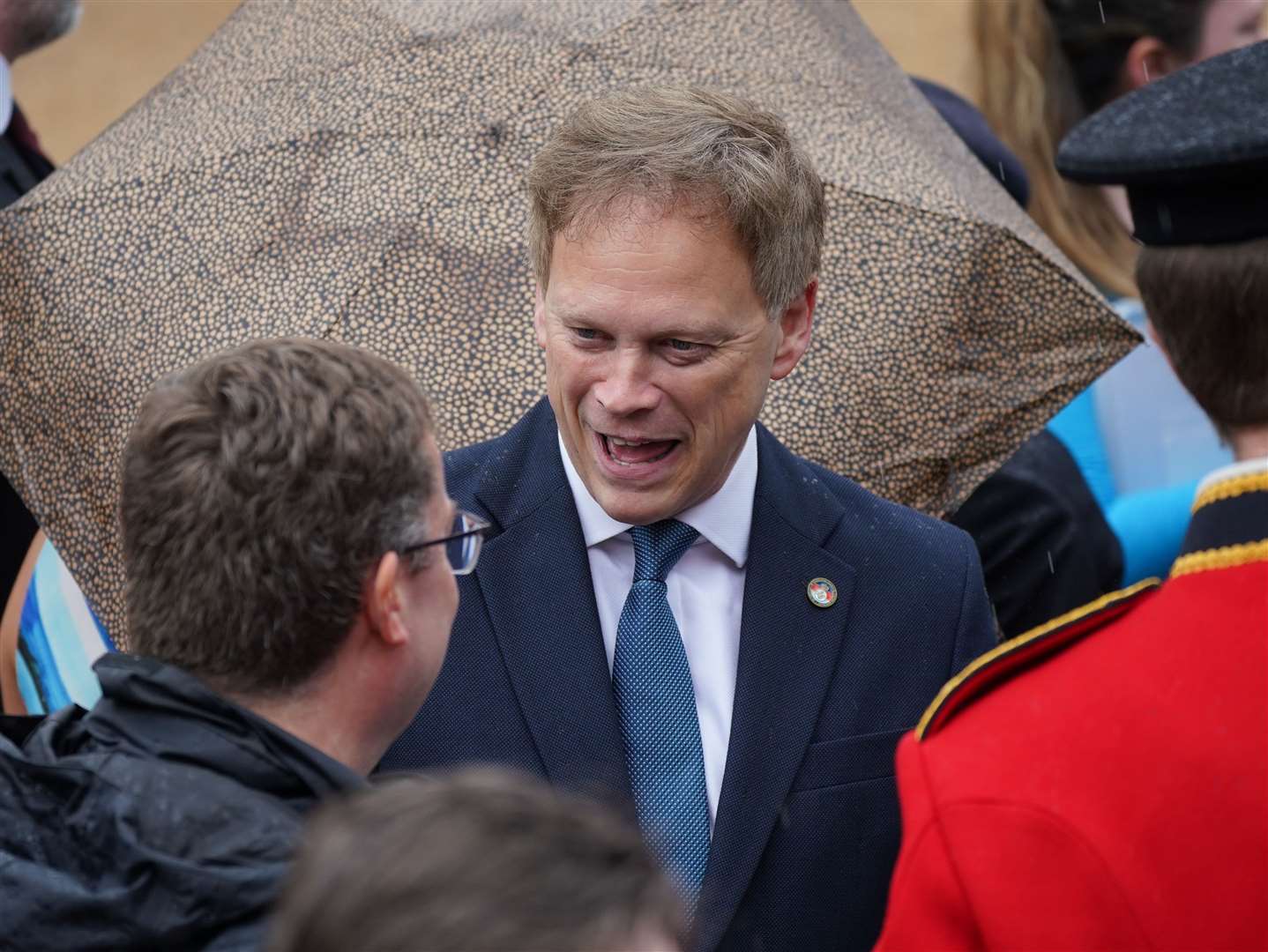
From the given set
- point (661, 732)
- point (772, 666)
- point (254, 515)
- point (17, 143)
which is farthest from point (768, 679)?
point (17, 143)

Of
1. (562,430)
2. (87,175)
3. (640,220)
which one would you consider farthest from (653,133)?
(87,175)

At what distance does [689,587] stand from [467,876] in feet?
4.40

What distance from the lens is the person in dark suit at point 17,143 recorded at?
12.4ft

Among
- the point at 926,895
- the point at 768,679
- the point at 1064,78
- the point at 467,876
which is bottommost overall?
the point at 1064,78

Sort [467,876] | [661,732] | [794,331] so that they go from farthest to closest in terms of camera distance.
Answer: [794,331], [661,732], [467,876]

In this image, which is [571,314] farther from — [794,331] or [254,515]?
[254,515]

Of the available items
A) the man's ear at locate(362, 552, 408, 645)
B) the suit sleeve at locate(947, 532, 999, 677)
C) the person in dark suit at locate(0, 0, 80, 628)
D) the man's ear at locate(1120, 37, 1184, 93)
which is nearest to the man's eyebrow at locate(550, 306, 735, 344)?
the suit sleeve at locate(947, 532, 999, 677)

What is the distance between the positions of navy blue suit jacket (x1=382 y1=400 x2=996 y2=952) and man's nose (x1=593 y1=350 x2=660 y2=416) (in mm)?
172

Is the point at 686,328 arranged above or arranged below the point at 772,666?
above

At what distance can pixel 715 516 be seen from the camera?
251 centimetres

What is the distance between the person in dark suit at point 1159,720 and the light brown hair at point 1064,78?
2657mm

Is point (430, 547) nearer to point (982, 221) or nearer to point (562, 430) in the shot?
point (562, 430)

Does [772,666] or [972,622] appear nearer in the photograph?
[772,666]

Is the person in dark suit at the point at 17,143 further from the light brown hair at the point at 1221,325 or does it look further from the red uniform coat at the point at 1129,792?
the light brown hair at the point at 1221,325
